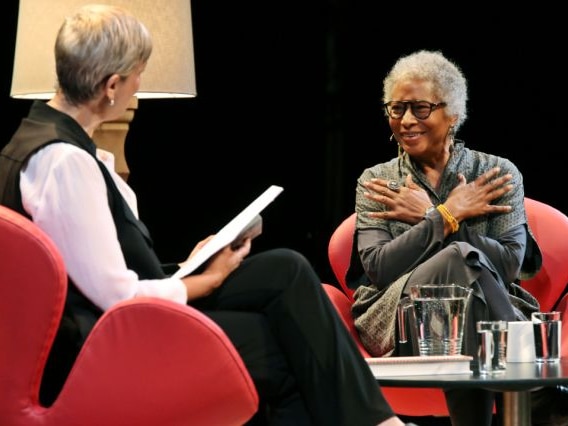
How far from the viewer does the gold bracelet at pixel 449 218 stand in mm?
3551

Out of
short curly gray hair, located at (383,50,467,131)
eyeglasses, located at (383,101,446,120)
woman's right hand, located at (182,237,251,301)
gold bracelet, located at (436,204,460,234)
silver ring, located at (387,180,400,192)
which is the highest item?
short curly gray hair, located at (383,50,467,131)

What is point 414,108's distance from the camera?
3713mm

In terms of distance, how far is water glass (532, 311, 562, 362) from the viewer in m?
2.96

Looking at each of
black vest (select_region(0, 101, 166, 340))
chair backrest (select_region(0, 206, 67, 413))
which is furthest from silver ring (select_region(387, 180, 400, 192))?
chair backrest (select_region(0, 206, 67, 413))

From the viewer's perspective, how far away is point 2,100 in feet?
15.1

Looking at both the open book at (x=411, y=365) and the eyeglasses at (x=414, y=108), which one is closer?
the open book at (x=411, y=365)

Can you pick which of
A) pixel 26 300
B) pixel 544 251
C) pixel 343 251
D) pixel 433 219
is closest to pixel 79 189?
pixel 26 300

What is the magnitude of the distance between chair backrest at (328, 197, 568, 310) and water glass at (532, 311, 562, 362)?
0.76m

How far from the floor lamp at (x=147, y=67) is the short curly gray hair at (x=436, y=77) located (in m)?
0.67

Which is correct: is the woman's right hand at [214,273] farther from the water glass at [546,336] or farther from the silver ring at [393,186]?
the silver ring at [393,186]

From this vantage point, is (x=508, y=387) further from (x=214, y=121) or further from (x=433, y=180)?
(x=214, y=121)

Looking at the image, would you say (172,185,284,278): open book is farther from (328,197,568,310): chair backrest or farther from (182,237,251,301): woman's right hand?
(328,197,568,310): chair backrest

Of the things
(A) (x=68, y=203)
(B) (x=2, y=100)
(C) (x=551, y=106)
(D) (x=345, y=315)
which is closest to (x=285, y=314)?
(A) (x=68, y=203)

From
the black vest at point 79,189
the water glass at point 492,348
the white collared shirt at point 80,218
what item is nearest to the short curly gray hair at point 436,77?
the water glass at point 492,348
